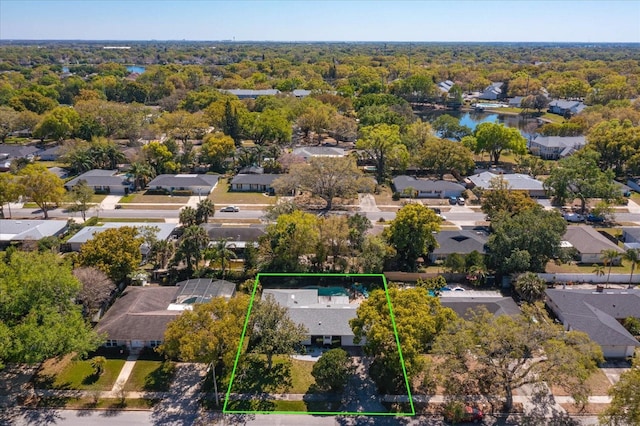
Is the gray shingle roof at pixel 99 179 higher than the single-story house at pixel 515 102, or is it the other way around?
the single-story house at pixel 515 102

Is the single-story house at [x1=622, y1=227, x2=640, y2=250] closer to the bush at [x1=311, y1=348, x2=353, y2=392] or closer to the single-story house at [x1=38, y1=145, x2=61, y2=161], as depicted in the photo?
the bush at [x1=311, y1=348, x2=353, y2=392]

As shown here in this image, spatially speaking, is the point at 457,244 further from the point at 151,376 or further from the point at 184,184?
the point at 184,184

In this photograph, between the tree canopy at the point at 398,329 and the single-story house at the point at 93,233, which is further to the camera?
the single-story house at the point at 93,233

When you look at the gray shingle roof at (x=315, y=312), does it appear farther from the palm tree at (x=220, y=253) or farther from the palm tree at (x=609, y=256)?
the palm tree at (x=609, y=256)

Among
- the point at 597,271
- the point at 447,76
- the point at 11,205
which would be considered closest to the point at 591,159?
the point at 597,271

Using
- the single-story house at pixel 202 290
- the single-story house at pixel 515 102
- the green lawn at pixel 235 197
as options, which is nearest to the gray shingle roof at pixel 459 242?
the single-story house at pixel 202 290

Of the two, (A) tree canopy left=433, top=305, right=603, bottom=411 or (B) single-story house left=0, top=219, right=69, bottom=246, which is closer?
(A) tree canopy left=433, top=305, right=603, bottom=411

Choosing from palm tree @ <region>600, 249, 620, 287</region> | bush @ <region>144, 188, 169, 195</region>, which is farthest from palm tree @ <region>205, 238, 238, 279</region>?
palm tree @ <region>600, 249, 620, 287</region>
